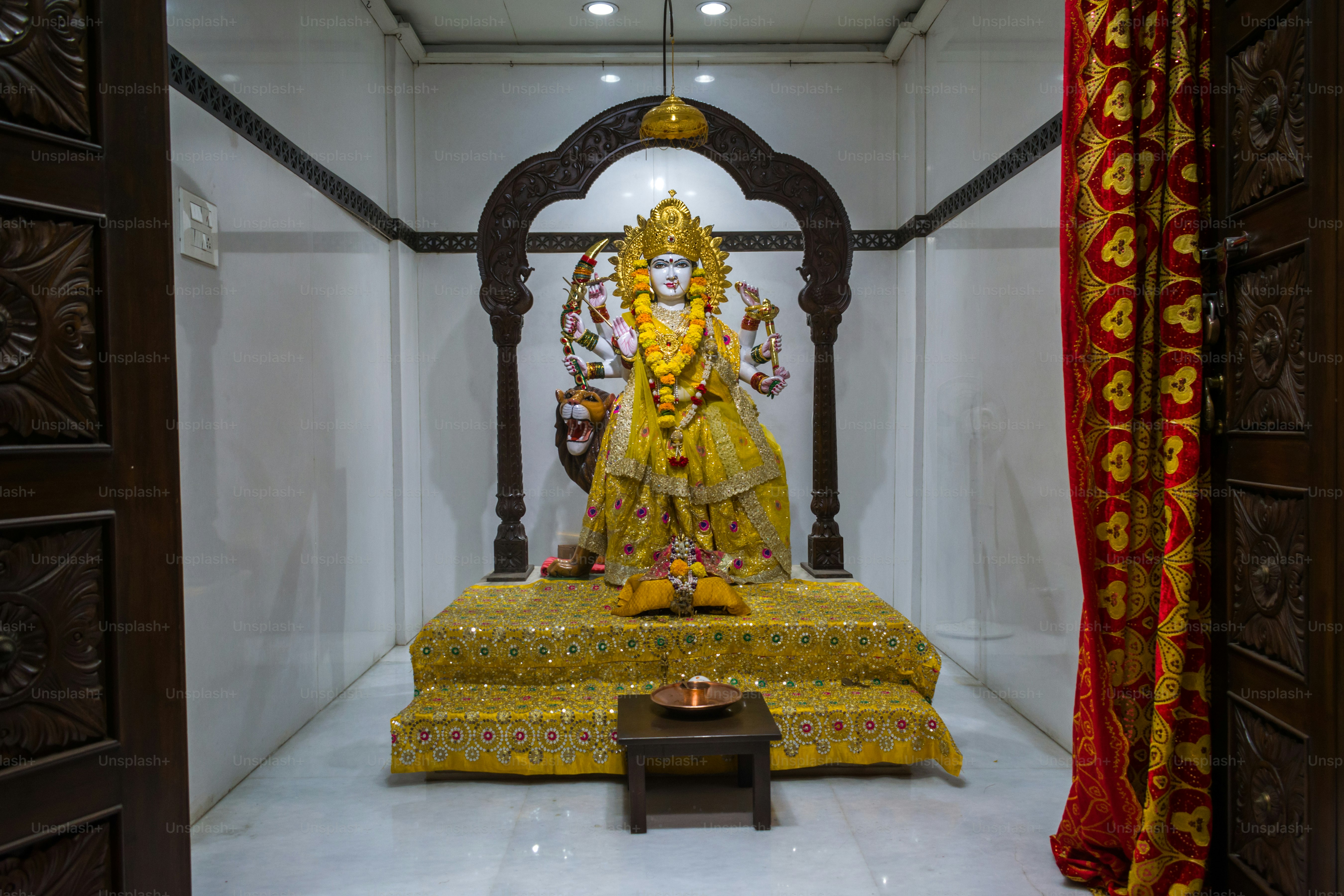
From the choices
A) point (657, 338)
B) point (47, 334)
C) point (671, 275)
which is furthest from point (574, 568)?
point (47, 334)

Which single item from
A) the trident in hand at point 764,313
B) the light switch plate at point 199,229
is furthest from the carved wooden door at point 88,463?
the trident in hand at point 764,313

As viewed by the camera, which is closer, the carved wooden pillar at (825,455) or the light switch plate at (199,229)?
the light switch plate at (199,229)

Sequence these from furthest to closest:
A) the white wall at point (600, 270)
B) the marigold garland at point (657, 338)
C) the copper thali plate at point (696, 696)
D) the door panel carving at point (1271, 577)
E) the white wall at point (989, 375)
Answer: the white wall at point (600, 270) < the marigold garland at point (657, 338) < the white wall at point (989, 375) < the copper thali plate at point (696, 696) < the door panel carving at point (1271, 577)

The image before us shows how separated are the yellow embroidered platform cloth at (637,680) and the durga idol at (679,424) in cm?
50

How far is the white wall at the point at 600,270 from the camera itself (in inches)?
217

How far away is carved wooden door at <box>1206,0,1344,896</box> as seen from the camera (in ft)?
6.05

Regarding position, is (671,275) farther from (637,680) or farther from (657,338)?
(637,680)

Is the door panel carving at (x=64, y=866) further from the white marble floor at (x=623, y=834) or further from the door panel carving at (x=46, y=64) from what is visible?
the door panel carving at (x=46, y=64)

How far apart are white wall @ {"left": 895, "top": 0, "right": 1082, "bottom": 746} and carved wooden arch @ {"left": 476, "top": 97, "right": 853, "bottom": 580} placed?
69cm

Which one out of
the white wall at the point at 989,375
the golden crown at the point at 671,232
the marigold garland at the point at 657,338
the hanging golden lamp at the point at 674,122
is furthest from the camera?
the golden crown at the point at 671,232

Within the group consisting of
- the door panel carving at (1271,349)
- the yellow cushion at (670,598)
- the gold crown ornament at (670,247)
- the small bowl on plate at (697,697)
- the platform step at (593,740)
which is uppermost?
the gold crown ornament at (670,247)

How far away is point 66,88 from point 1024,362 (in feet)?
11.7

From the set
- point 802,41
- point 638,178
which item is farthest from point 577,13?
point 802,41

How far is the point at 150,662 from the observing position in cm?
188
